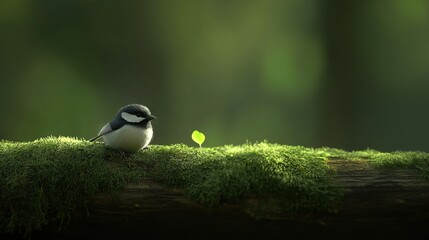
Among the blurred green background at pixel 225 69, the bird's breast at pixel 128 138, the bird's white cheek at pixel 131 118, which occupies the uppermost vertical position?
the blurred green background at pixel 225 69

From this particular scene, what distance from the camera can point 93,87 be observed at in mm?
7000

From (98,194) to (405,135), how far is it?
18.0 feet

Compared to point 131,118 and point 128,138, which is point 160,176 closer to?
point 128,138

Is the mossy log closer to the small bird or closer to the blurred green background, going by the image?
the small bird

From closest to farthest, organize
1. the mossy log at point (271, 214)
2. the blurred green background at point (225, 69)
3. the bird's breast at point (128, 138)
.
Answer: the mossy log at point (271, 214), the bird's breast at point (128, 138), the blurred green background at point (225, 69)

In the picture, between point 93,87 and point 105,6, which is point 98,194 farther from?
point 105,6

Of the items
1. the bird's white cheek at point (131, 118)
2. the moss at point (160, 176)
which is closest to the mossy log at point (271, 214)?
the moss at point (160, 176)

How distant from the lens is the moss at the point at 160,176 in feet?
6.47

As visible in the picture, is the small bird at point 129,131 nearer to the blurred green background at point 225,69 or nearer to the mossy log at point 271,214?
the mossy log at point 271,214

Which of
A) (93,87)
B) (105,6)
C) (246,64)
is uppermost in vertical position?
(105,6)

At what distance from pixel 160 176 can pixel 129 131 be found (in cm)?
33

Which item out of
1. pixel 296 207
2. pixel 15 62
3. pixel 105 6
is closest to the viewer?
pixel 296 207

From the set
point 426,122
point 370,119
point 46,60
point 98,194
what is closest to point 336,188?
point 98,194

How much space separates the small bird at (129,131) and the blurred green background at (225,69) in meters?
4.03
